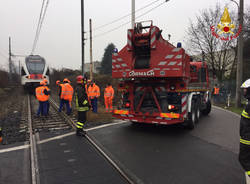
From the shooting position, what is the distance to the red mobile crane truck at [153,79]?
5.86m

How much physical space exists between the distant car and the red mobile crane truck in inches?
525

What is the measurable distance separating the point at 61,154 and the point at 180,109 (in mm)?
3723

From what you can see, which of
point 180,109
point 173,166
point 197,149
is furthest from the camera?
point 180,109

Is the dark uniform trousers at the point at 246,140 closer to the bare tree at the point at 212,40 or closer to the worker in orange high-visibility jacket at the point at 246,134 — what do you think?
the worker in orange high-visibility jacket at the point at 246,134

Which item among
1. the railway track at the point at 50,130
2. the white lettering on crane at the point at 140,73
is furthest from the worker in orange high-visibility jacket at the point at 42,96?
the white lettering on crane at the point at 140,73

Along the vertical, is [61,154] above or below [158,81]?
below

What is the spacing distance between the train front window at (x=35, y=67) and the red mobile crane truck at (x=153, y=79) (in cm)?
1357

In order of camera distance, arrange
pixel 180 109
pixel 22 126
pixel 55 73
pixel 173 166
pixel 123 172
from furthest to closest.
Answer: pixel 55 73 → pixel 22 126 → pixel 180 109 → pixel 173 166 → pixel 123 172

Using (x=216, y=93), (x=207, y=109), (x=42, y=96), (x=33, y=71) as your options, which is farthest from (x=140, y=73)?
(x=33, y=71)

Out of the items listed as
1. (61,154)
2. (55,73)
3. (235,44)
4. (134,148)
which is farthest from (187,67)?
(55,73)

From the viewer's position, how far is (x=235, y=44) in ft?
67.3

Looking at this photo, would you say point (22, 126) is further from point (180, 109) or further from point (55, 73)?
point (55, 73)

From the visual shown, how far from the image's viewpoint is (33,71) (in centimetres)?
1778

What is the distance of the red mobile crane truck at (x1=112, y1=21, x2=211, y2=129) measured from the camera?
5.86 m
